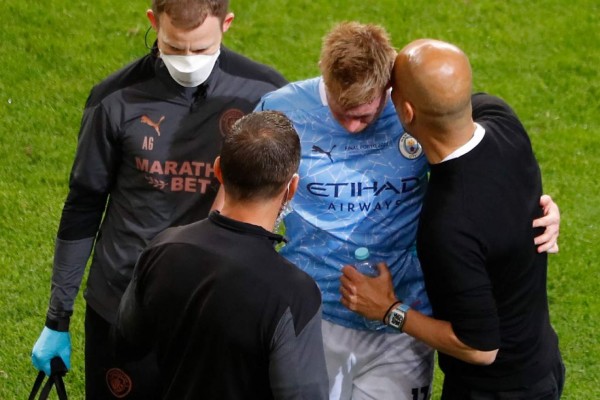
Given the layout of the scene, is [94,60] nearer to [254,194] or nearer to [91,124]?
[91,124]

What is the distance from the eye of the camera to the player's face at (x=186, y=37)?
372cm

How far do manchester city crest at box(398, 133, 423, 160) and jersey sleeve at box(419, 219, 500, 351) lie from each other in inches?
19.1

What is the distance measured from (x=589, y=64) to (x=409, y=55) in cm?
522

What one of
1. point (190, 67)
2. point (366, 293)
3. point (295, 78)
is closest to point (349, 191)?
point (366, 293)

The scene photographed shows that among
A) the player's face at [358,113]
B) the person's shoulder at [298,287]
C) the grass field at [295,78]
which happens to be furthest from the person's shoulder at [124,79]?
the grass field at [295,78]

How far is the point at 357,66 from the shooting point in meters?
3.40

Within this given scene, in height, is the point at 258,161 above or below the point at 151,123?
above

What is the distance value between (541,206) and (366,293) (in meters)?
0.65

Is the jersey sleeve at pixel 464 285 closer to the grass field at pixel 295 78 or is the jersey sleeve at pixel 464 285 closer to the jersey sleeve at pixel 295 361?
the jersey sleeve at pixel 295 361

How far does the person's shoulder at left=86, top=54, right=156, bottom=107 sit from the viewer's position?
3.85 meters

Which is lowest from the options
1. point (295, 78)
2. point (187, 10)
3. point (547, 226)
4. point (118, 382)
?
point (118, 382)

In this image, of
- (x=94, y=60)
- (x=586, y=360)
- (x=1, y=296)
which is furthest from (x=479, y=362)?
(x=94, y=60)

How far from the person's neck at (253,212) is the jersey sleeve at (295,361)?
27cm

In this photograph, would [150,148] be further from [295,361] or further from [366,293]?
[295,361]
